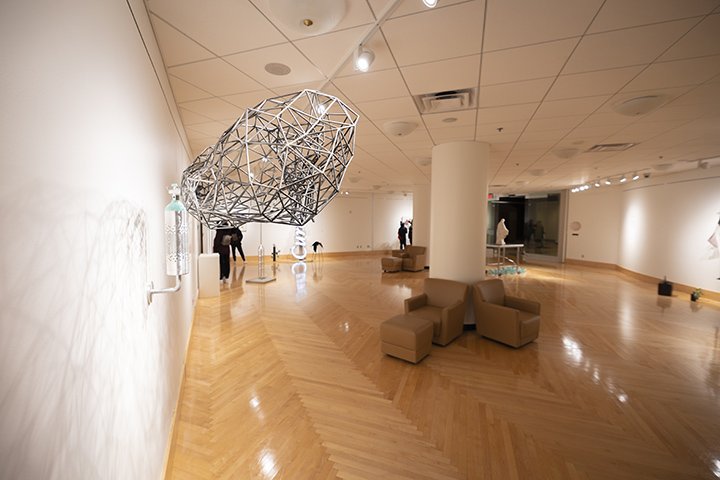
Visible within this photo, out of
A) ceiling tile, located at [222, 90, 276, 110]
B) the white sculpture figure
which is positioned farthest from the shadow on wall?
the white sculpture figure

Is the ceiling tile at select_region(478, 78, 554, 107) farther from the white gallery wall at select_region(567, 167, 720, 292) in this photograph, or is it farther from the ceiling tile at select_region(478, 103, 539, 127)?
the white gallery wall at select_region(567, 167, 720, 292)

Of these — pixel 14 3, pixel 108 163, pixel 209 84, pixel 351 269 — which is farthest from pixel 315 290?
pixel 14 3

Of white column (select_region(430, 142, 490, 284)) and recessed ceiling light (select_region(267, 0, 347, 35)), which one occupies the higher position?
recessed ceiling light (select_region(267, 0, 347, 35))

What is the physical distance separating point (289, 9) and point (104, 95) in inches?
45.1

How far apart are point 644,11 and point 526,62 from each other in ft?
Result: 2.43

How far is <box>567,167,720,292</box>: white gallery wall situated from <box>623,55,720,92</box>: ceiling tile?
6963 millimetres

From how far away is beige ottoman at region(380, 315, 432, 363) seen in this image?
3738mm

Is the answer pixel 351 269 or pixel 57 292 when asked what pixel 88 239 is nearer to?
pixel 57 292

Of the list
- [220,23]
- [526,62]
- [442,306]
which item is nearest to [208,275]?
[442,306]

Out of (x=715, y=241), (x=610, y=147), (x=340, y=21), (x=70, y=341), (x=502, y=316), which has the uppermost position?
(x=610, y=147)

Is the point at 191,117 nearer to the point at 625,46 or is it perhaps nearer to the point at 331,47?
the point at 331,47

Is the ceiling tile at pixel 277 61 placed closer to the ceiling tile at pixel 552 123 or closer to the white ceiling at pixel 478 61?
the white ceiling at pixel 478 61

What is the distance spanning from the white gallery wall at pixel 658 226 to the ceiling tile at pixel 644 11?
27.3 feet

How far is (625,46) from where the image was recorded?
226 centimetres
